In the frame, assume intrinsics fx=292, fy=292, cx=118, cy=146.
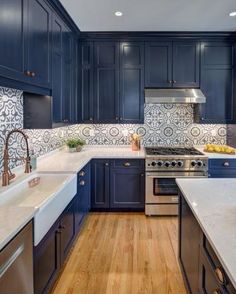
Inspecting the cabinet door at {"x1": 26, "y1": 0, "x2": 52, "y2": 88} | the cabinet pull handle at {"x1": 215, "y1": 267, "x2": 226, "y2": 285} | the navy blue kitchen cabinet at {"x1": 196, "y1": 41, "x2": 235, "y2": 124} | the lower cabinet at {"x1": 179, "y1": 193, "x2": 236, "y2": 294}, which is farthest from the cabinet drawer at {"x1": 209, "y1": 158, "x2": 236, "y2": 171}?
the cabinet pull handle at {"x1": 215, "y1": 267, "x2": 226, "y2": 285}

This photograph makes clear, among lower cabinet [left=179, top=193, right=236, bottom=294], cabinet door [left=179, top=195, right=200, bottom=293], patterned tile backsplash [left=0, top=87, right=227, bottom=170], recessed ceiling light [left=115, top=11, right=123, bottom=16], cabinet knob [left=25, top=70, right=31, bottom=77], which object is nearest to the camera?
lower cabinet [left=179, top=193, right=236, bottom=294]

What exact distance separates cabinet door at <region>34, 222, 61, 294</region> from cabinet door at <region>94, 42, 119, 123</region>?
2.49 m

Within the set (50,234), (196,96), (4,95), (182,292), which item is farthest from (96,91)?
(182,292)

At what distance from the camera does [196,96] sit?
14.3ft

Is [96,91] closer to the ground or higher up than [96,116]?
higher up

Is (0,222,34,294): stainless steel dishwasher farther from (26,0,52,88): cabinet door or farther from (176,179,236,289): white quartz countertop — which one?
(26,0,52,88): cabinet door

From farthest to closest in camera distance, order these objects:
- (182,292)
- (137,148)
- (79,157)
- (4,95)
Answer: (137,148), (79,157), (4,95), (182,292)

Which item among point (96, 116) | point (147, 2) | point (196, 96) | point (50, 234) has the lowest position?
point (50, 234)

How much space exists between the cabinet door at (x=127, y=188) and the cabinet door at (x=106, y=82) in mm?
872

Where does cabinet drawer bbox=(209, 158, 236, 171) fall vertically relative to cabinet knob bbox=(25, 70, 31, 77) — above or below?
below

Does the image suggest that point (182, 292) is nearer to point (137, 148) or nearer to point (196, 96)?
point (137, 148)

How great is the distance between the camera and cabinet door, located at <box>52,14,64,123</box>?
10.6 ft

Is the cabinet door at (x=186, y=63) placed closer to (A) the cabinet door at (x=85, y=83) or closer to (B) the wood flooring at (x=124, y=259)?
(A) the cabinet door at (x=85, y=83)

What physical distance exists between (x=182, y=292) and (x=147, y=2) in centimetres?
291
